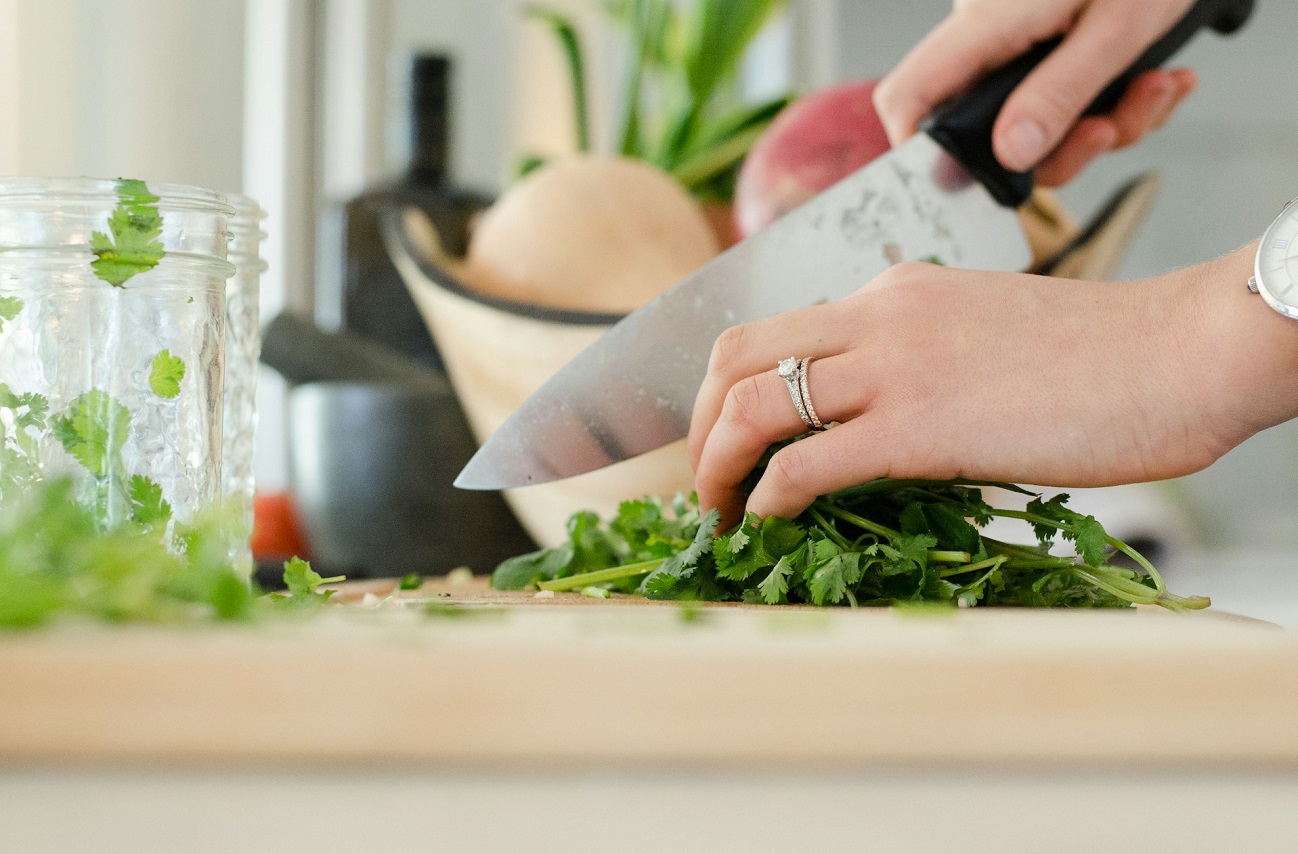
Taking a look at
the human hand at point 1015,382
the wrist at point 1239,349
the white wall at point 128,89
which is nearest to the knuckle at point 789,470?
the human hand at point 1015,382

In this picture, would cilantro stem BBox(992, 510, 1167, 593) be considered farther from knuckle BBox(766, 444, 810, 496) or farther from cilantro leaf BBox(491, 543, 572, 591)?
cilantro leaf BBox(491, 543, 572, 591)

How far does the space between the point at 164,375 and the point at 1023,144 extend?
0.66 metres

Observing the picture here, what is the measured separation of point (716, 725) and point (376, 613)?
19 cm

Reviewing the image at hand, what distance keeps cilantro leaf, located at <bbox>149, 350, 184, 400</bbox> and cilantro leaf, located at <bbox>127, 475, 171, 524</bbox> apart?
5cm

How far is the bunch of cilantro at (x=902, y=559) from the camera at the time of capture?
24.7 inches

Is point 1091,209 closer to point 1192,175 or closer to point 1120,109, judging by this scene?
point 1192,175

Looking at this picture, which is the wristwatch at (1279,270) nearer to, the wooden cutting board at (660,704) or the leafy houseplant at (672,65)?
the wooden cutting board at (660,704)

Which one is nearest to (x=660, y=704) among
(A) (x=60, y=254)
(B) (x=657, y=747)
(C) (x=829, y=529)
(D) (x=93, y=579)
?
(B) (x=657, y=747)

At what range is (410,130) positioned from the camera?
5.34 feet

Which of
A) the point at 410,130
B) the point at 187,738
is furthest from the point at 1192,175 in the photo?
the point at 187,738

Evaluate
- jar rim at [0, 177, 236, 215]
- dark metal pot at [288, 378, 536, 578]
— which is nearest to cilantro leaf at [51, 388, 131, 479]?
jar rim at [0, 177, 236, 215]

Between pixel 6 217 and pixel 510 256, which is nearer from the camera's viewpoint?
pixel 6 217

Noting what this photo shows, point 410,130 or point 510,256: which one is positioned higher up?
point 410,130

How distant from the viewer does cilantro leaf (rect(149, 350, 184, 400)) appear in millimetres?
621
